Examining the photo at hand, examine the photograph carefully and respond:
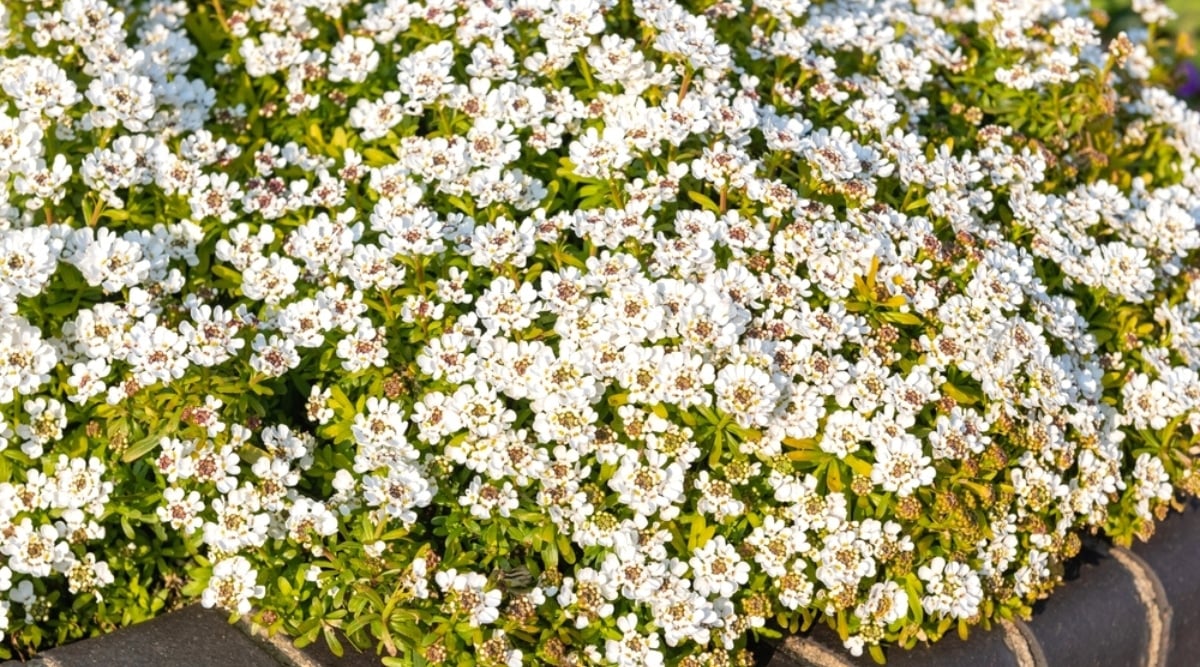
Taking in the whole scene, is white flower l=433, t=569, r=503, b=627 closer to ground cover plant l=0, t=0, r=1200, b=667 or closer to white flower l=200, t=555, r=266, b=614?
ground cover plant l=0, t=0, r=1200, b=667

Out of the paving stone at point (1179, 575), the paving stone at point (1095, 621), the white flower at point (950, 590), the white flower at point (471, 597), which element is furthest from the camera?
the paving stone at point (1179, 575)

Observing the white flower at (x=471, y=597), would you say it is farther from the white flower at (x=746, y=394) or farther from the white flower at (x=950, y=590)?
the white flower at (x=950, y=590)

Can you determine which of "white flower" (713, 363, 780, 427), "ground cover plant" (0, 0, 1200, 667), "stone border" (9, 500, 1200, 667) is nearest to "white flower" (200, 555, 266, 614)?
"ground cover plant" (0, 0, 1200, 667)

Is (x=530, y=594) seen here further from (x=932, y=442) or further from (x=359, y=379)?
(x=932, y=442)

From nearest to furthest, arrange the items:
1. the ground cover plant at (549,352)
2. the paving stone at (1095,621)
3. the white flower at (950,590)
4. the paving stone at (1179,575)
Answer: the ground cover plant at (549,352), the white flower at (950,590), the paving stone at (1095,621), the paving stone at (1179,575)

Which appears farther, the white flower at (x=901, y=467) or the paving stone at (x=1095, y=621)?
the paving stone at (x=1095, y=621)

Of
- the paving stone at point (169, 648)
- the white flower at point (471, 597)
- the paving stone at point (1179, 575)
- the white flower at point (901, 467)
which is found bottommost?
the paving stone at point (1179, 575)

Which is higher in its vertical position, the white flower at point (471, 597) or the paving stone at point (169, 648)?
the white flower at point (471, 597)

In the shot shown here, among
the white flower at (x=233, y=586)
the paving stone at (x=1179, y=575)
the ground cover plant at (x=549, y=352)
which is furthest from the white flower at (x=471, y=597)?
the paving stone at (x=1179, y=575)

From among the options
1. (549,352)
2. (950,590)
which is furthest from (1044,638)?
(549,352)
